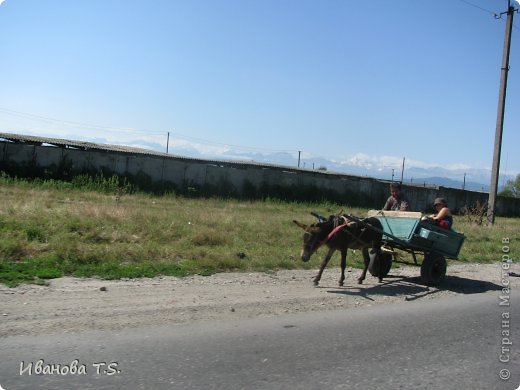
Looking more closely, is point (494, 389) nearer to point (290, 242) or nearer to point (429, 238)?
point (429, 238)

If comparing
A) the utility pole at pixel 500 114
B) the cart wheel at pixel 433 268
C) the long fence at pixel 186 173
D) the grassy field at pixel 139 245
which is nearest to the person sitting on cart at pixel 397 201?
the cart wheel at pixel 433 268

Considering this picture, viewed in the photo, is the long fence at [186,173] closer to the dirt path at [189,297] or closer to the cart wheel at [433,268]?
the cart wheel at [433,268]

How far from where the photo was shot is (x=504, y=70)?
76.6 feet

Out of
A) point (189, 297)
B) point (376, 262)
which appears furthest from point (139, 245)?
point (376, 262)

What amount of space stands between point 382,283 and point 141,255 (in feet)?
16.0

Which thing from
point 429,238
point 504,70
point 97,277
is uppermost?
point 504,70

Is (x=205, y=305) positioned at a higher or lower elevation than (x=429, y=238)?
lower

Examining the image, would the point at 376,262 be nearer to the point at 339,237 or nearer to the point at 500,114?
the point at 339,237

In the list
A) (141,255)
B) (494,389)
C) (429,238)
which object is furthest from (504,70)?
(494,389)

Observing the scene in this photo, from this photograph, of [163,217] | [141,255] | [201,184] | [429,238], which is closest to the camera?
[429,238]

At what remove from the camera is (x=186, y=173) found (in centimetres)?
2853

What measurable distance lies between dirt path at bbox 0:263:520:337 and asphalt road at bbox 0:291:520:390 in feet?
1.47

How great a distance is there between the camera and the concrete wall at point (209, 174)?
25469mm

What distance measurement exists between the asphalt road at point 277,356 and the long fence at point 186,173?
21610 mm
